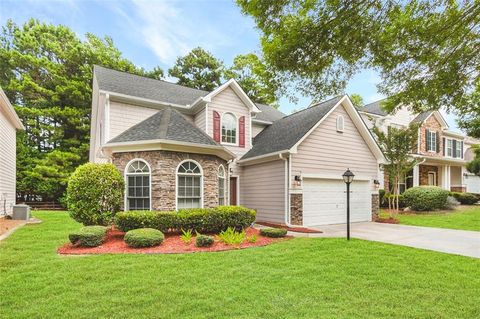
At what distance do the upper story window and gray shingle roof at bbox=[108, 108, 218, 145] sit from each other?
19363 mm

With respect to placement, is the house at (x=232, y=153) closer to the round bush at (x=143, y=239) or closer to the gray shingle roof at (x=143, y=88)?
the gray shingle roof at (x=143, y=88)

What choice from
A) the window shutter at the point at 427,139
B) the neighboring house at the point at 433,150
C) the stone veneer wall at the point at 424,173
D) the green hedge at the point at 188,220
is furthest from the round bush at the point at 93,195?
the stone veneer wall at the point at 424,173

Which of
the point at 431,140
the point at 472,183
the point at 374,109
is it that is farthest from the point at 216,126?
the point at 472,183

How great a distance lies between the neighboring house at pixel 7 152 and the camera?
13109mm

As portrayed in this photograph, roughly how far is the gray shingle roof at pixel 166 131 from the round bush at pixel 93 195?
4.56 feet

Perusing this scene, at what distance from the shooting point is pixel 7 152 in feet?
48.4

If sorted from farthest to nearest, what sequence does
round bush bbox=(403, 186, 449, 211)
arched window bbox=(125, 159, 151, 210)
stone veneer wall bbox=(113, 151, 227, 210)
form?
round bush bbox=(403, 186, 449, 211), arched window bbox=(125, 159, 151, 210), stone veneer wall bbox=(113, 151, 227, 210)

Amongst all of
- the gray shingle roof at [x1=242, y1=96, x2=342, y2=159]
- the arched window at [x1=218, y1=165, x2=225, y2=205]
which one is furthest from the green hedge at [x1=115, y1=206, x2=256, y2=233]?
the gray shingle roof at [x1=242, y1=96, x2=342, y2=159]

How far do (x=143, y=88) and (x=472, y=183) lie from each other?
95.6 ft

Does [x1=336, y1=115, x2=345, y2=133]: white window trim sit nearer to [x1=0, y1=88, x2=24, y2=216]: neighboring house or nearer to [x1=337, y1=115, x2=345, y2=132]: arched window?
[x1=337, y1=115, x2=345, y2=132]: arched window

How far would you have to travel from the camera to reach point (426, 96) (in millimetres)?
5660

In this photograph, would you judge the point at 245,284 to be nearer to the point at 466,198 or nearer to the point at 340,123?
the point at 340,123

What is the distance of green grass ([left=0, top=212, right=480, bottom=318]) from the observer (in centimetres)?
381

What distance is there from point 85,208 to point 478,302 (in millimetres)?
9747
